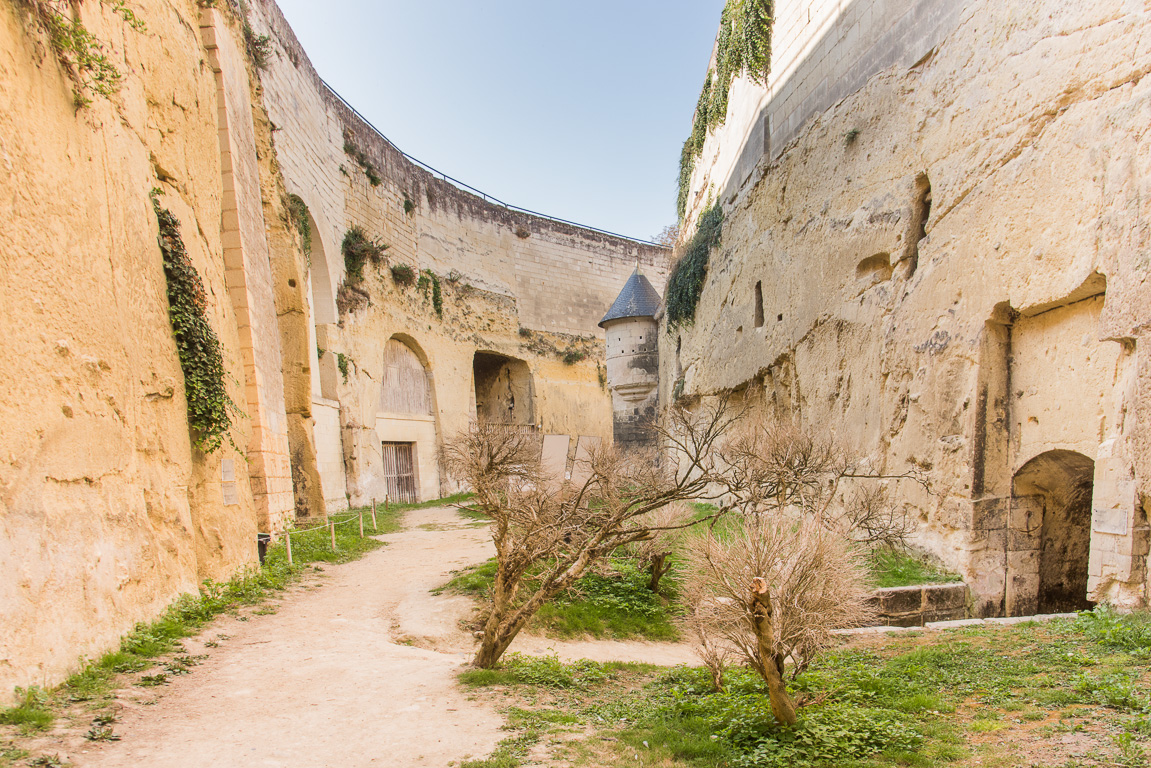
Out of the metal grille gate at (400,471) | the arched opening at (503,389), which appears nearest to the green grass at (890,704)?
the metal grille gate at (400,471)

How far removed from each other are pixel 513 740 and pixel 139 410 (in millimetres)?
4215

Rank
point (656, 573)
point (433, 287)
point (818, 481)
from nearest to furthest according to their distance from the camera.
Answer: point (818, 481)
point (656, 573)
point (433, 287)

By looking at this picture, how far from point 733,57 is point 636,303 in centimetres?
835

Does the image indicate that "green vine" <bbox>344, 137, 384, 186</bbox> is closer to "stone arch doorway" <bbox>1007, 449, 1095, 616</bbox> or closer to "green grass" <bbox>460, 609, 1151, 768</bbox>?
"green grass" <bbox>460, 609, 1151, 768</bbox>

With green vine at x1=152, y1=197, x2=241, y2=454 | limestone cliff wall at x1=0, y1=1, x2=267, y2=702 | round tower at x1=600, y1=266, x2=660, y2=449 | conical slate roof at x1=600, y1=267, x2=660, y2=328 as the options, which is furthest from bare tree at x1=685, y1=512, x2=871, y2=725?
conical slate roof at x1=600, y1=267, x2=660, y2=328

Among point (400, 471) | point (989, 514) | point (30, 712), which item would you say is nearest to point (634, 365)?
point (400, 471)

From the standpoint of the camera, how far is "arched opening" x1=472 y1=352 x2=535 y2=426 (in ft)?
80.4

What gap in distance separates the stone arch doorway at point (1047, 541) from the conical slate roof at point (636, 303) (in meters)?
14.2

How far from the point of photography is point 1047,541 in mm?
8016

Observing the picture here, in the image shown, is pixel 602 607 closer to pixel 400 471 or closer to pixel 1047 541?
pixel 1047 541

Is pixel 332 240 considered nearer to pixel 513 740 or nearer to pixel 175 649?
pixel 175 649

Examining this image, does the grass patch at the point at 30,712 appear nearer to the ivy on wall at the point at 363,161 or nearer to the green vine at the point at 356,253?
the green vine at the point at 356,253

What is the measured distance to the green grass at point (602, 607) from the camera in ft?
27.1

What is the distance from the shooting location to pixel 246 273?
882cm
